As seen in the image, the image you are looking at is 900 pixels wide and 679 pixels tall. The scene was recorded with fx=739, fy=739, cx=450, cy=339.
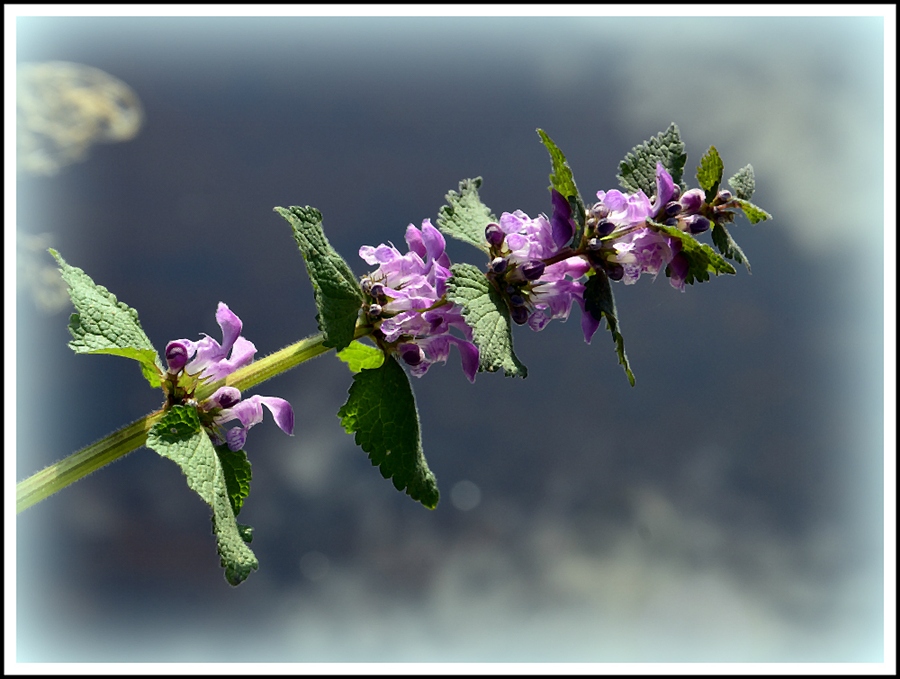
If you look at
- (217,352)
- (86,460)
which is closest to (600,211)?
(217,352)

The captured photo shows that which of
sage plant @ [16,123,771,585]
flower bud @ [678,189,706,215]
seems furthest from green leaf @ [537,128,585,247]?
flower bud @ [678,189,706,215]

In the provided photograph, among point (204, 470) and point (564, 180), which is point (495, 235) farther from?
point (204, 470)

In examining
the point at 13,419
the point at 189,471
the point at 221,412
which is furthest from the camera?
the point at 13,419

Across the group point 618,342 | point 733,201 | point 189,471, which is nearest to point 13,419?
point 189,471

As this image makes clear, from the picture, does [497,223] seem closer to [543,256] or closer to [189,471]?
[543,256]

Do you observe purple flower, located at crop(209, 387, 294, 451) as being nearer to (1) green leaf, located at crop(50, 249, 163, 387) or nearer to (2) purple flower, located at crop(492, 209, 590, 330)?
(1) green leaf, located at crop(50, 249, 163, 387)

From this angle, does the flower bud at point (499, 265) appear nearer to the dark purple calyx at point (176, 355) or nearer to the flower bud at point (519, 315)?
the flower bud at point (519, 315)
